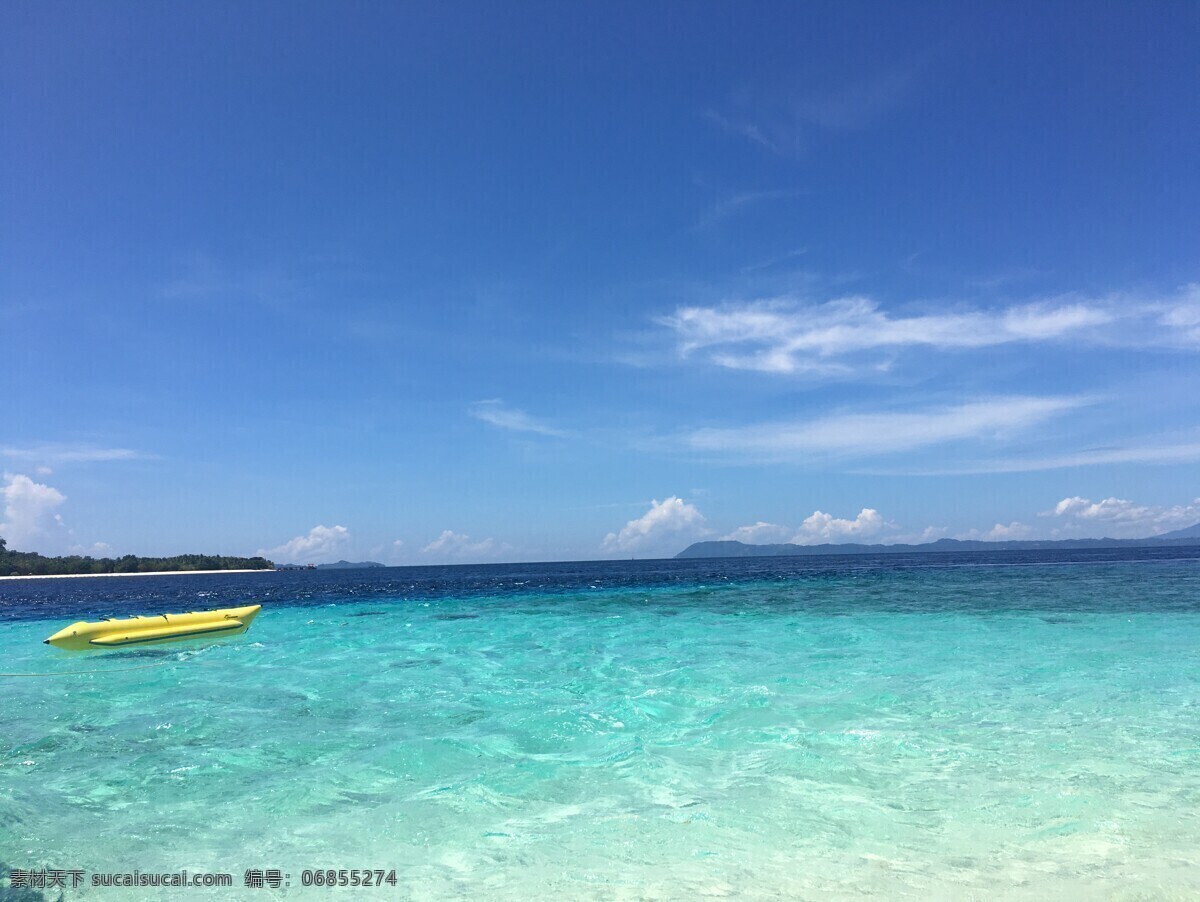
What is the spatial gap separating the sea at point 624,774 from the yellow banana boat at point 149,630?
1087mm

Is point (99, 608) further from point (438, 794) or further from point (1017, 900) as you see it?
point (1017, 900)

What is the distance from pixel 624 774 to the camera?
9.28m

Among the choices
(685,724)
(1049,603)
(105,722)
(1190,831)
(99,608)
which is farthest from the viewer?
(99,608)

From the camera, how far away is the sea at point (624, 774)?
644 centimetres

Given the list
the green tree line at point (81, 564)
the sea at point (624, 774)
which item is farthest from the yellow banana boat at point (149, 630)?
the green tree line at point (81, 564)

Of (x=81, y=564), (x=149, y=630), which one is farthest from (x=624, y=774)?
(x=81, y=564)

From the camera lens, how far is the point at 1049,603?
31859 millimetres

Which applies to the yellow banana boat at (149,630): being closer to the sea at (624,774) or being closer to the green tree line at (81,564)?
the sea at (624,774)

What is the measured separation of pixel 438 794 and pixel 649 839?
3.09 meters

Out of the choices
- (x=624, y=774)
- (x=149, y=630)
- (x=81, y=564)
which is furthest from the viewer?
(x=81, y=564)

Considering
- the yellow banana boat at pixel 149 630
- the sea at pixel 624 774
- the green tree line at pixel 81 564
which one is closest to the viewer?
the sea at pixel 624 774

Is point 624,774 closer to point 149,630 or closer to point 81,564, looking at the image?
point 149,630

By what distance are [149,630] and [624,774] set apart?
18034 millimetres

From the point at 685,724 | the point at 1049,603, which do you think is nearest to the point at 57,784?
the point at 685,724
